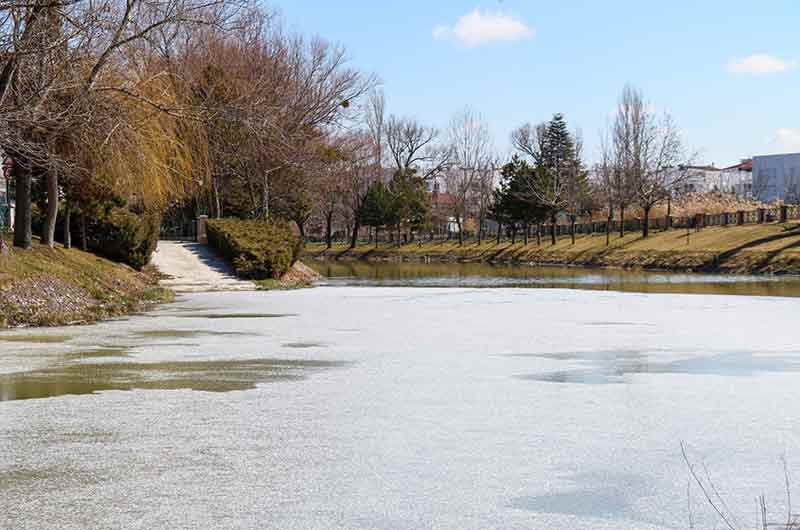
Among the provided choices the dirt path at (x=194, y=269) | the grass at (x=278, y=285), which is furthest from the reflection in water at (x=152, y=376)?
the grass at (x=278, y=285)

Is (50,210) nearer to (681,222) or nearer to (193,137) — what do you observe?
(193,137)

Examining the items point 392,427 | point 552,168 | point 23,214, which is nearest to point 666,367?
point 392,427

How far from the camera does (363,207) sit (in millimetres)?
89625

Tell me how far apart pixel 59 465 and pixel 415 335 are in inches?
371

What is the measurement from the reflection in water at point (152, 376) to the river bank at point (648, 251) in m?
41.6

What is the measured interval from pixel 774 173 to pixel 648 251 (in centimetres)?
6288

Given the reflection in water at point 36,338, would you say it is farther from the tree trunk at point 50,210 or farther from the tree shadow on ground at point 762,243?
the tree shadow on ground at point 762,243

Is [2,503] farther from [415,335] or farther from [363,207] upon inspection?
[363,207]

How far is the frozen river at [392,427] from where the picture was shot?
600cm

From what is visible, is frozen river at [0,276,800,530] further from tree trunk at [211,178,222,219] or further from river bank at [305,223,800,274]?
river bank at [305,223,800,274]

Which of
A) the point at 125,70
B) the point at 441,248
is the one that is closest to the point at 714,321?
the point at 125,70

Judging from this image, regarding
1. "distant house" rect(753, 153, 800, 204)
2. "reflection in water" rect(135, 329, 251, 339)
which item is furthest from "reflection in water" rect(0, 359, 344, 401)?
"distant house" rect(753, 153, 800, 204)

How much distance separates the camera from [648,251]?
209 feet

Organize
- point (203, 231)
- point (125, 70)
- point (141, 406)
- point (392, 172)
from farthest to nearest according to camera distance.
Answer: point (392, 172)
point (203, 231)
point (125, 70)
point (141, 406)
